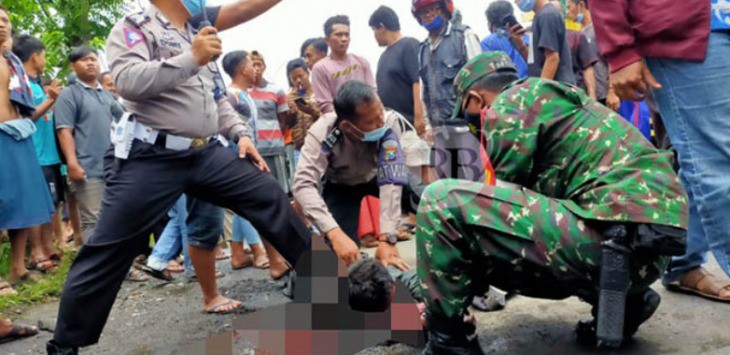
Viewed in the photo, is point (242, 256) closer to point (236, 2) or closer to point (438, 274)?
point (236, 2)

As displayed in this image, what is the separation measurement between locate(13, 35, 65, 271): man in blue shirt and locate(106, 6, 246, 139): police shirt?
2792mm

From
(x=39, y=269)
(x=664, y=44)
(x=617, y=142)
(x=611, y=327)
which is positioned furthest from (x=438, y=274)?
(x=39, y=269)

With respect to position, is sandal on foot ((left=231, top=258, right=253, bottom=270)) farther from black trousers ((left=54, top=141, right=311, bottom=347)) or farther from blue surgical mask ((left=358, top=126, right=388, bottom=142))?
black trousers ((left=54, top=141, right=311, bottom=347))

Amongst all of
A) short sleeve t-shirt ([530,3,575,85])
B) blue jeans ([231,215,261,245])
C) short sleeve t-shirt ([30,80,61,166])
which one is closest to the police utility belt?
blue jeans ([231,215,261,245])

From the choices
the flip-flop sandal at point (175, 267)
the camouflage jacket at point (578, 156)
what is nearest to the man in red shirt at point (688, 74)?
the camouflage jacket at point (578, 156)

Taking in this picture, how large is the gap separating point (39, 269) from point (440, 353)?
3.96 meters

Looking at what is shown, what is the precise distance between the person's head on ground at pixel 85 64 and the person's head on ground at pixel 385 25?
243 centimetres

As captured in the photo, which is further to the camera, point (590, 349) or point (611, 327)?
point (590, 349)

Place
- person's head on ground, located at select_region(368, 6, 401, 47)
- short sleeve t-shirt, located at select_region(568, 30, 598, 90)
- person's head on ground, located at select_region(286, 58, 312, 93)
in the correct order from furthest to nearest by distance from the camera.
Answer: person's head on ground, located at select_region(286, 58, 312, 93), person's head on ground, located at select_region(368, 6, 401, 47), short sleeve t-shirt, located at select_region(568, 30, 598, 90)

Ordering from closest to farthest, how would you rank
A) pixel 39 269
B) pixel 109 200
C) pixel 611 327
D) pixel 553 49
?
pixel 611 327 < pixel 109 200 < pixel 553 49 < pixel 39 269

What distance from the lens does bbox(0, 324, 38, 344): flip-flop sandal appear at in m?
3.29

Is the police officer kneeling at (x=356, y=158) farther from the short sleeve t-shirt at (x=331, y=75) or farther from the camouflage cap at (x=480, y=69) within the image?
the short sleeve t-shirt at (x=331, y=75)

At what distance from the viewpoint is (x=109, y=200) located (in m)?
2.72

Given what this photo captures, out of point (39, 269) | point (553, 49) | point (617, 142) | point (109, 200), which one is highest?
point (553, 49)
